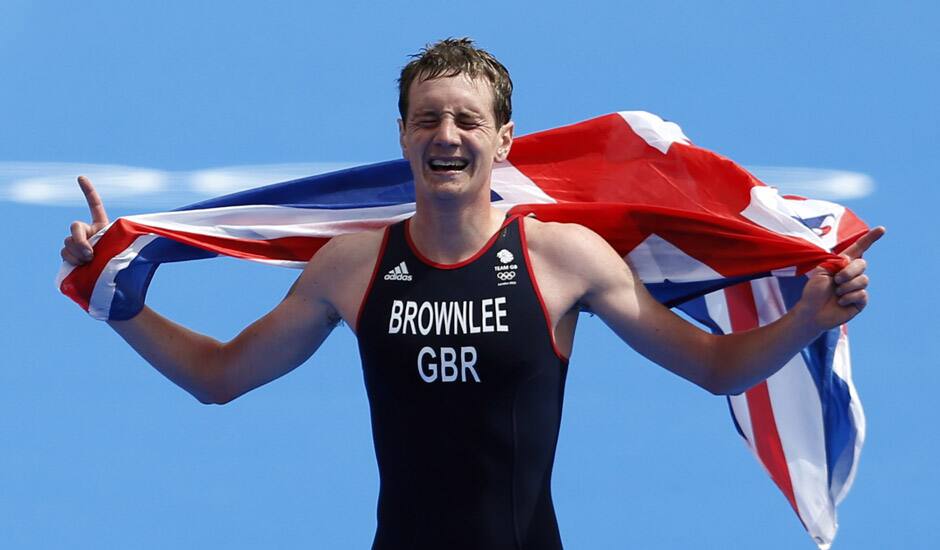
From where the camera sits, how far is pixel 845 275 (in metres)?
2.60

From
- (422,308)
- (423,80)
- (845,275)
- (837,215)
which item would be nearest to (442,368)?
(422,308)

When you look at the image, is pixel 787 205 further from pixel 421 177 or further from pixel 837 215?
pixel 421 177

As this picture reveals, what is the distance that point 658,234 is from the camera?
288 cm

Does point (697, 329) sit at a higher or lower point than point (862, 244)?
lower

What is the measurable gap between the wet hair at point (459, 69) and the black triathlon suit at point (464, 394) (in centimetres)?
26

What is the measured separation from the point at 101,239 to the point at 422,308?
2.36 feet

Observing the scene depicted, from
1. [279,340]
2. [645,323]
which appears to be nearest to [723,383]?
[645,323]

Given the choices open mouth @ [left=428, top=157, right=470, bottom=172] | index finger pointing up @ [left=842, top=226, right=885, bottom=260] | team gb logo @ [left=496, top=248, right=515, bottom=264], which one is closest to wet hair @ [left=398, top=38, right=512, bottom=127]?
open mouth @ [left=428, top=157, right=470, bottom=172]

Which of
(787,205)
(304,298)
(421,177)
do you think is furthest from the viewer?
(787,205)

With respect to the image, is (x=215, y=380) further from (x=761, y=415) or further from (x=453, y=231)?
(x=761, y=415)

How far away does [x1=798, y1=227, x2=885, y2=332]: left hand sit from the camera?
2.58 metres

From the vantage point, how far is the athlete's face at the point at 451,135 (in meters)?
2.55

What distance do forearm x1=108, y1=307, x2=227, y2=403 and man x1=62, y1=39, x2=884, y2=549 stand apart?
1.01 feet

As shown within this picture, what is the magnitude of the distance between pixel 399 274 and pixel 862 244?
883 millimetres
